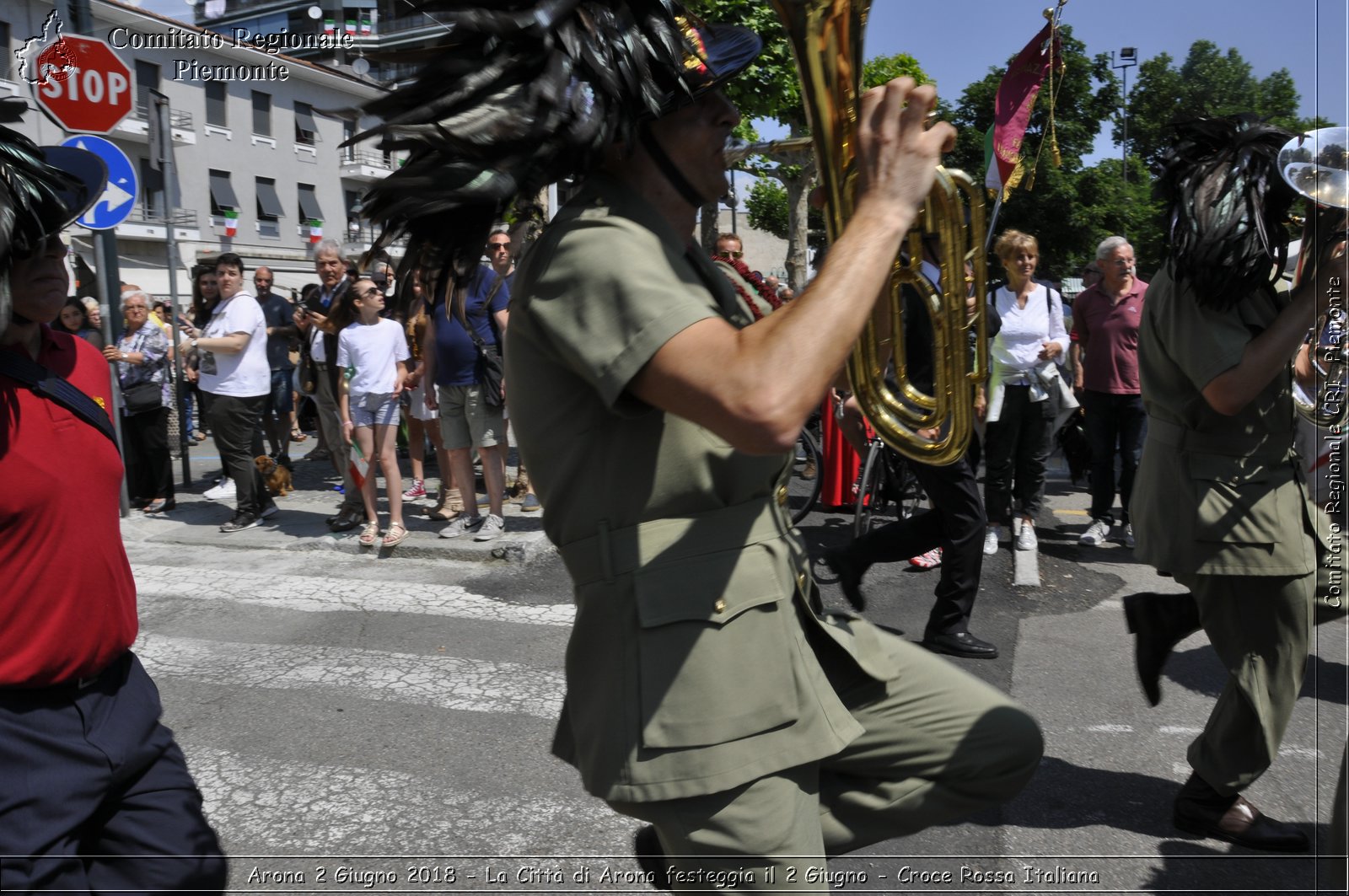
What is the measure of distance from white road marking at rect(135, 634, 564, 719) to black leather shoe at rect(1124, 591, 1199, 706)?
84.5 inches

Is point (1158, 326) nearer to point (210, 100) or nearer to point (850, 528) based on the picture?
point (850, 528)

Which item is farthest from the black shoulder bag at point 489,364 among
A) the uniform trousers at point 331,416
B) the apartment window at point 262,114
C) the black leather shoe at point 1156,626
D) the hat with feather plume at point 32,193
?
the apartment window at point 262,114

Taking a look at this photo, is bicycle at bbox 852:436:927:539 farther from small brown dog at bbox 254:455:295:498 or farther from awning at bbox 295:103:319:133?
awning at bbox 295:103:319:133

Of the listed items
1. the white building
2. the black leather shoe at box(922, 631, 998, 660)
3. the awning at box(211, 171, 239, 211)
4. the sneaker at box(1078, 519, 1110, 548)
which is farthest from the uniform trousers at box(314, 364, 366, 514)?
the awning at box(211, 171, 239, 211)

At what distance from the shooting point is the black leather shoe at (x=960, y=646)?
501 centimetres

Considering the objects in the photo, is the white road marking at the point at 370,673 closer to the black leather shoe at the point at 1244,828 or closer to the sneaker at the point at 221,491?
the black leather shoe at the point at 1244,828

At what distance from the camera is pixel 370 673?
4.84 m

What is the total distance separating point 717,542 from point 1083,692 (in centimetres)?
333

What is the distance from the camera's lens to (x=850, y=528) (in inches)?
311

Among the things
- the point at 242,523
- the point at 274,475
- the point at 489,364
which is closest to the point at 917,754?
the point at 489,364

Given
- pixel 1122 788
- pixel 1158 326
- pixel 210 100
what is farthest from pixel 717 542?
pixel 210 100

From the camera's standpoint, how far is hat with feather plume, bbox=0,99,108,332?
219 cm

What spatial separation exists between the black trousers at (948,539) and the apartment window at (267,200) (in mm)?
38337

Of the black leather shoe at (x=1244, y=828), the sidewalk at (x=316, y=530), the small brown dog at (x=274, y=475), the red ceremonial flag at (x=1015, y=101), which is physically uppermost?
the red ceremonial flag at (x=1015, y=101)
